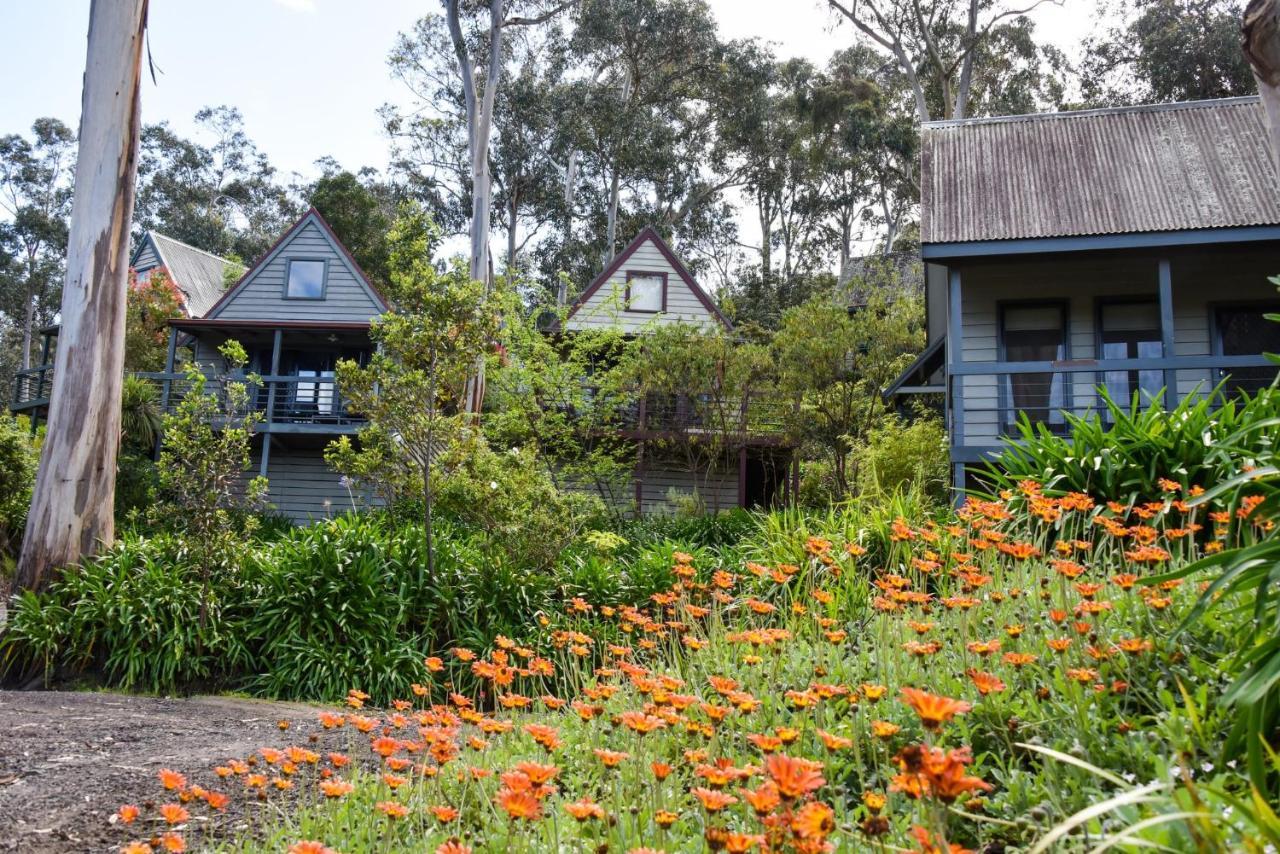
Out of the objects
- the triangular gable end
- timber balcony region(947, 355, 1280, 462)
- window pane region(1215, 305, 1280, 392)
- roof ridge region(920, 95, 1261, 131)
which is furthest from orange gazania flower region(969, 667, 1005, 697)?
the triangular gable end

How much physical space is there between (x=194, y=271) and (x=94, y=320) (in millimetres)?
21302

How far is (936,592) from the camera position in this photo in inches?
251

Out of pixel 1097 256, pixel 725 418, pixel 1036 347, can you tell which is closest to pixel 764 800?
pixel 1097 256

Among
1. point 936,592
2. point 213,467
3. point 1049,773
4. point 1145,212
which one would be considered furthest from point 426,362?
point 1145,212

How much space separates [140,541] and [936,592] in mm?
7316

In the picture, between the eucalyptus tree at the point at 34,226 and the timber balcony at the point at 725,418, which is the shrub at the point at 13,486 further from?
the eucalyptus tree at the point at 34,226

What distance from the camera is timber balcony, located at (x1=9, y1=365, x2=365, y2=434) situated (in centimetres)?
2014

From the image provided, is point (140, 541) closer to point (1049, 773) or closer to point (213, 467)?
point (213, 467)

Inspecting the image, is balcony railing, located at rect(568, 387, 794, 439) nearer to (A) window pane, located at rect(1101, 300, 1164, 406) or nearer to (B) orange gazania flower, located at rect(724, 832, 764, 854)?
(A) window pane, located at rect(1101, 300, 1164, 406)

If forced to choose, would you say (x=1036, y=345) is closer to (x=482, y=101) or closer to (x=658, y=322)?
(x=658, y=322)

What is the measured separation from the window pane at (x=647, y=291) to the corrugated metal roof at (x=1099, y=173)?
8367 mm

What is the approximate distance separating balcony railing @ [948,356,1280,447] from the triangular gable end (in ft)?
45.3

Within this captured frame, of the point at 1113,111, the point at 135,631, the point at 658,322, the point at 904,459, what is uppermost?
the point at 1113,111

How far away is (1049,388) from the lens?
1373 centimetres
